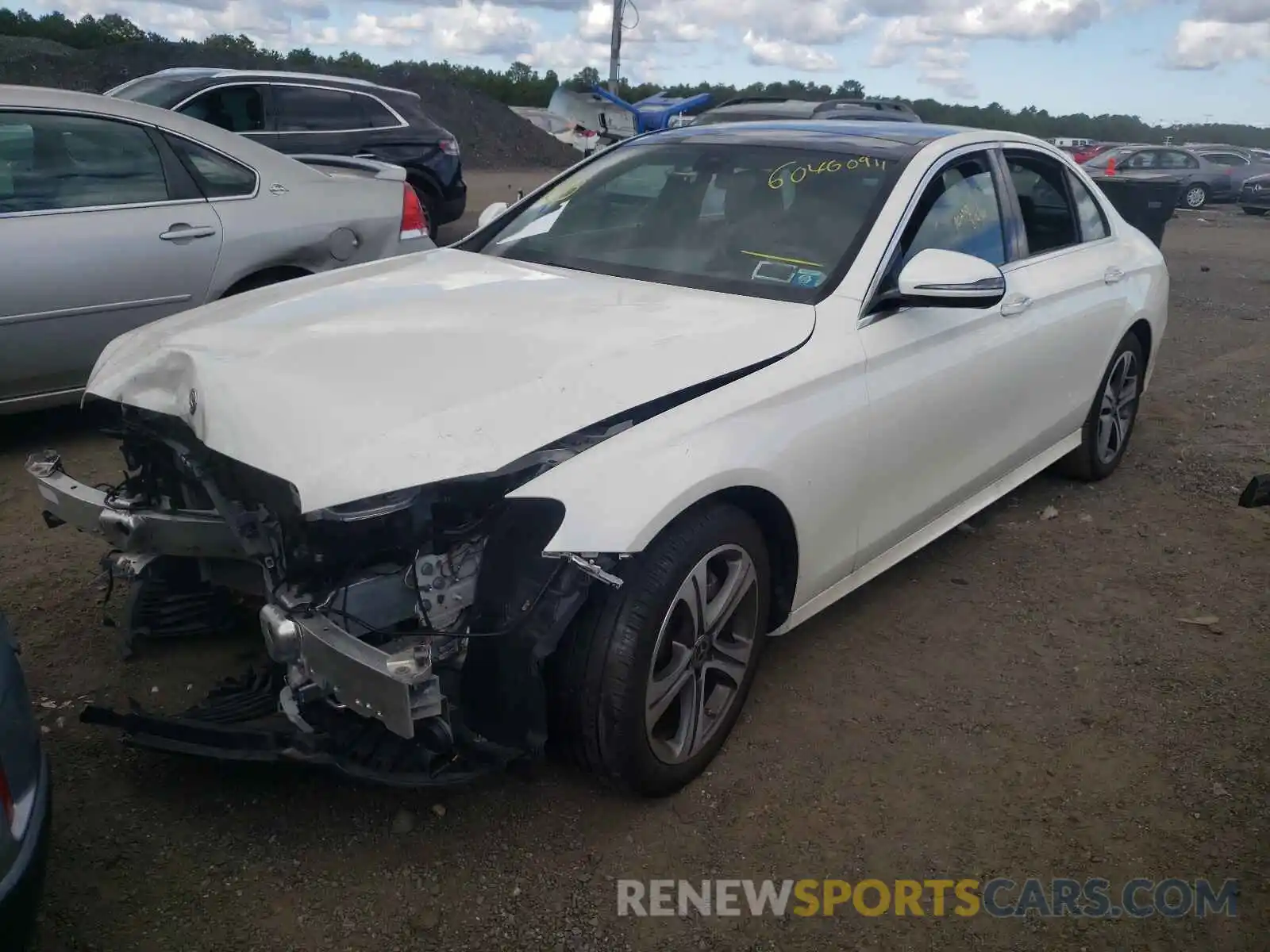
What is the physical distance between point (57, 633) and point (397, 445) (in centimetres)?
192

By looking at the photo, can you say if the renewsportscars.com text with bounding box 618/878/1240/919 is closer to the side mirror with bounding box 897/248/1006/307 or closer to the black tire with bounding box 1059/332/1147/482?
the side mirror with bounding box 897/248/1006/307

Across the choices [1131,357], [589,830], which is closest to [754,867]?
[589,830]

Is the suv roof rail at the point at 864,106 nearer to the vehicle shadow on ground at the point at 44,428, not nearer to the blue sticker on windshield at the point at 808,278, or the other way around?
the vehicle shadow on ground at the point at 44,428

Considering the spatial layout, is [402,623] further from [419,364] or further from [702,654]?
[702,654]

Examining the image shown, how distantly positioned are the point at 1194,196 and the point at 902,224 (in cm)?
2435

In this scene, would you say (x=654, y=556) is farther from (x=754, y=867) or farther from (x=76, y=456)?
(x=76, y=456)

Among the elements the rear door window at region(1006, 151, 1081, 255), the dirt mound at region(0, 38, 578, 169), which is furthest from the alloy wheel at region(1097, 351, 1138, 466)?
the dirt mound at region(0, 38, 578, 169)

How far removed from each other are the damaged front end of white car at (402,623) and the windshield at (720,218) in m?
1.02

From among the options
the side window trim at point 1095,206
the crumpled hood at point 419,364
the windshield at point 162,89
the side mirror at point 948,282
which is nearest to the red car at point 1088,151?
the windshield at point 162,89

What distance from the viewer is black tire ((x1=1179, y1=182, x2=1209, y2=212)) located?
933 inches

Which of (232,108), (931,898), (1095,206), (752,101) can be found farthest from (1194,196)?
(931,898)

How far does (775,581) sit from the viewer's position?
303 cm

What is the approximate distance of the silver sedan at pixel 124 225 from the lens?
455 cm

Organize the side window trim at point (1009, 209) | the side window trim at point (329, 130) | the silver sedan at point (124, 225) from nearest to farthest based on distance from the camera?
1. the side window trim at point (1009, 209)
2. the silver sedan at point (124, 225)
3. the side window trim at point (329, 130)
